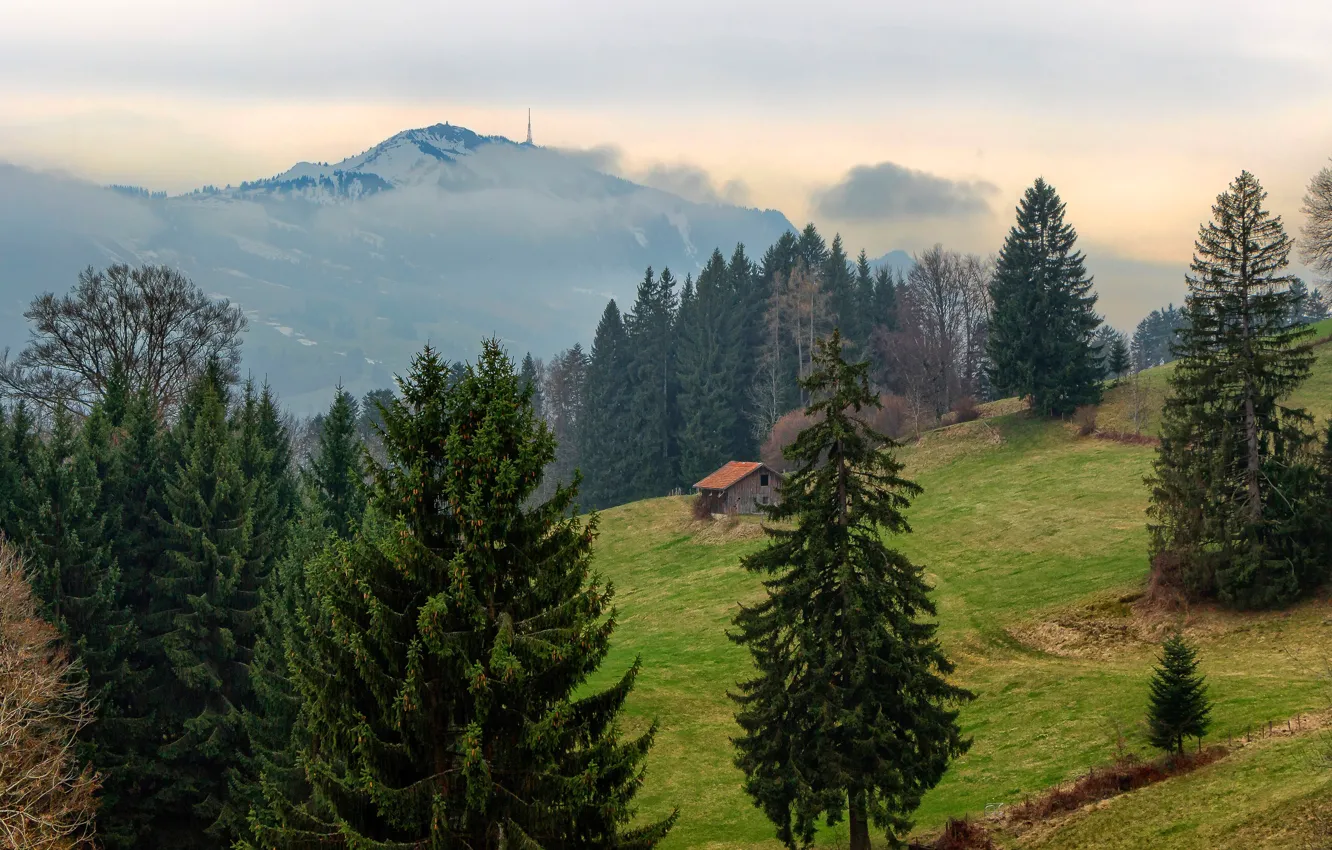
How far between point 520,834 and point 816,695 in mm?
10220

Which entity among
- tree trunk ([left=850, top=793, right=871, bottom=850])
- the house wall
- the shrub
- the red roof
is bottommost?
tree trunk ([left=850, top=793, right=871, bottom=850])

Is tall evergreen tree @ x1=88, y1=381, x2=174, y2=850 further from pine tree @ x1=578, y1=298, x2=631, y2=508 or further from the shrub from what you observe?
pine tree @ x1=578, y1=298, x2=631, y2=508

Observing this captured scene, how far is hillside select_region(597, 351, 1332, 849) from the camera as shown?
71.9 ft

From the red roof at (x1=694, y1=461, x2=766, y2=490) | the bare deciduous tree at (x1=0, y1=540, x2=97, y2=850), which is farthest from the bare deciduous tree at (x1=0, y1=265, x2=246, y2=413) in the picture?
the red roof at (x1=694, y1=461, x2=766, y2=490)

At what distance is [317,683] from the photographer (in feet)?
47.1

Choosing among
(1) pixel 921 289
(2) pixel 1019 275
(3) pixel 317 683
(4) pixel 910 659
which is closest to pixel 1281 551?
(4) pixel 910 659

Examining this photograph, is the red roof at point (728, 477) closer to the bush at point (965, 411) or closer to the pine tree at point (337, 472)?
the bush at point (965, 411)

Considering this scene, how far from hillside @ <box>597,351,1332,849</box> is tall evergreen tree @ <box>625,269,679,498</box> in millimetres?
31816

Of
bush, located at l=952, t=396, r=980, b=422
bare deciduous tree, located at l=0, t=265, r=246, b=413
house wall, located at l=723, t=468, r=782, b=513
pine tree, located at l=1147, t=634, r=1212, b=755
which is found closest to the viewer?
pine tree, located at l=1147, t=634, r=1212, b=755

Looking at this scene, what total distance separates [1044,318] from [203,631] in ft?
209

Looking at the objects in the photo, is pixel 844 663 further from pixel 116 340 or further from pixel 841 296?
pixel 841 296

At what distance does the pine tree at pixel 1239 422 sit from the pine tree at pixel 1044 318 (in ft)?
117

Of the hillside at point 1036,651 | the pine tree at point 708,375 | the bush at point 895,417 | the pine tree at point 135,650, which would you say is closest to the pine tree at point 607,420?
the pine tree at point 708,375

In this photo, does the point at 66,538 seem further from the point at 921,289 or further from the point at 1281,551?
the point at 921,289
